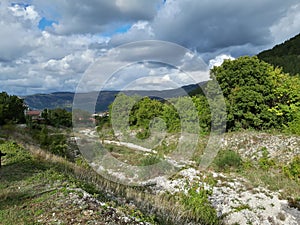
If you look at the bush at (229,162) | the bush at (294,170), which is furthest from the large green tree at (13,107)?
the bush at (294,170)

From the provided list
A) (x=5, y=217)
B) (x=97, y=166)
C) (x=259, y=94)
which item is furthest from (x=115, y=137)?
(x=5, y=217)

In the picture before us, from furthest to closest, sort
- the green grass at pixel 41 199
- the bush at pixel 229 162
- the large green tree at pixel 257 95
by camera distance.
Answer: the large green tree at pixel 257 95
the bush at pixel 229 162
the green grass at pixel 41 199

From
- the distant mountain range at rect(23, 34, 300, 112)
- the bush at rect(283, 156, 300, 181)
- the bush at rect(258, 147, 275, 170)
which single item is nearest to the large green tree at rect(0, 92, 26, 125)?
the distant mountain range at rect(23, 34, 300, 112)

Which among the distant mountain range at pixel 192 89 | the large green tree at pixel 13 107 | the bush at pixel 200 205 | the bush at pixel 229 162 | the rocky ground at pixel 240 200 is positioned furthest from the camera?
the large green tree at pixel 13 107

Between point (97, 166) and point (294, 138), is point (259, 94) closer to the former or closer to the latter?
point (294, 138)

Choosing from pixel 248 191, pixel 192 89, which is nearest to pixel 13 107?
pixel 192 89

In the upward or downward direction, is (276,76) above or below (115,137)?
above

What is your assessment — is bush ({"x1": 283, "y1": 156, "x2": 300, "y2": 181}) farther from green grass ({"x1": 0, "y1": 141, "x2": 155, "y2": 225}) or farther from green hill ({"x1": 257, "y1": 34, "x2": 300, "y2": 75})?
green hill ({"x1": 257, "y1": 34, "x2": 300, "y2": 75})

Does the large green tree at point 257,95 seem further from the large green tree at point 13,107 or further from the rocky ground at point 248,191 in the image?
the large green tree at point 13,107

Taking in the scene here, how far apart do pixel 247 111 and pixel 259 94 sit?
5.83 ft

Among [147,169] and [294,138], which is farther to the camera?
[294,138]

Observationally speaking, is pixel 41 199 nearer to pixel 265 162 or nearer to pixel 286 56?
pixel 265 162

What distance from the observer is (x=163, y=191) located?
1100 centimetres

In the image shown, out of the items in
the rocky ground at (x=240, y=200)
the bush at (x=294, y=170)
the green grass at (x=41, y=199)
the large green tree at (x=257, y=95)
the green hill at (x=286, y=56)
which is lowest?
the rocky ground at (x=240, y=200)
